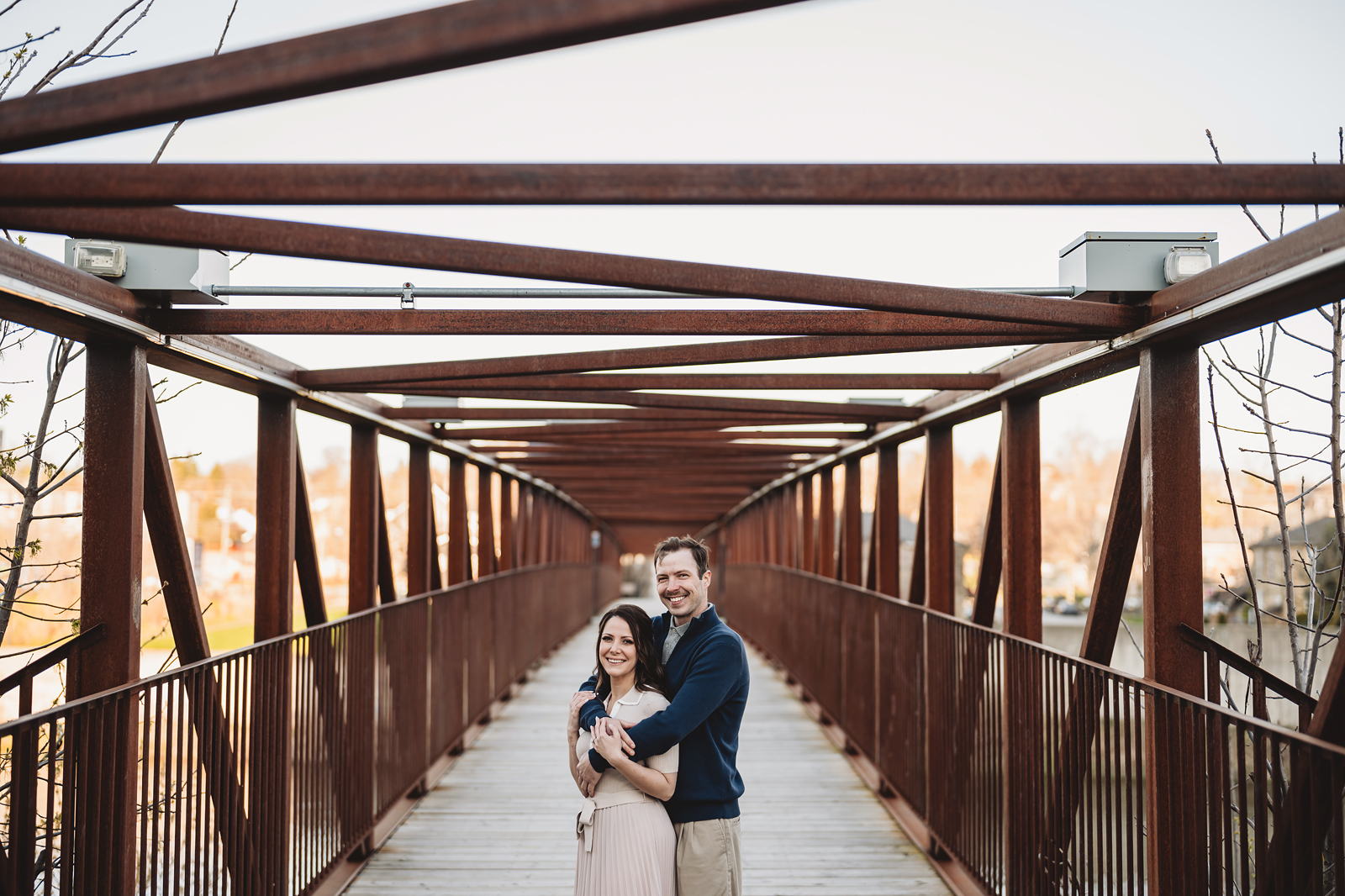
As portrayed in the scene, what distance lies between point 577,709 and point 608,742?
0.25 meters

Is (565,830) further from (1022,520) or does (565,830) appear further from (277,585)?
(1022,520)

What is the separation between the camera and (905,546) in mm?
49219

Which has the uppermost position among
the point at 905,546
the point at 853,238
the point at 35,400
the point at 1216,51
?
the point at 853,238

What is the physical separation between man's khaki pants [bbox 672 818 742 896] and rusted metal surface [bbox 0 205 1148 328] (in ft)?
5.37

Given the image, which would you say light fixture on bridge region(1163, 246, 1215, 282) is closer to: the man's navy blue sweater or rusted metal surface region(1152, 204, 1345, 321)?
rusted metal surface region(1152, 204, 1345, 321)

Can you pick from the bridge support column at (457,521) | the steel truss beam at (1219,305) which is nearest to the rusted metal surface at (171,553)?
the steel truss beam at (1219,305)

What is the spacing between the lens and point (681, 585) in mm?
3287

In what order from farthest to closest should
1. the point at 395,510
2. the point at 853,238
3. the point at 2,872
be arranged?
the point at 395,510, the point at 853,238, the point at 2,872

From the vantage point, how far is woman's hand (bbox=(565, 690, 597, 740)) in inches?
126

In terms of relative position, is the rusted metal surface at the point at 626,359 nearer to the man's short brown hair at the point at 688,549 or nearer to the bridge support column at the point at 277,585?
the bridge support column at the point at 277,585

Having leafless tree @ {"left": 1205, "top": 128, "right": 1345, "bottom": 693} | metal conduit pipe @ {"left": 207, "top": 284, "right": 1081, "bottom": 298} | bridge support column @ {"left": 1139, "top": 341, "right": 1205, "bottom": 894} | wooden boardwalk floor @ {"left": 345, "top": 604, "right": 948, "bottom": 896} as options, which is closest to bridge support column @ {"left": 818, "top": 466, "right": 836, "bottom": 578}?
wooden boardwalk floor @ {"left": 345, "top": 604, "right": 948, "bottom": 896}

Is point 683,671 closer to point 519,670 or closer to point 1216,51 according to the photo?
point 1216,51

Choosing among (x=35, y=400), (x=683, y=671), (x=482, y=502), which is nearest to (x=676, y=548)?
(x=683, y=671)

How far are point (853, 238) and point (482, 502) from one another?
5.72 meters
